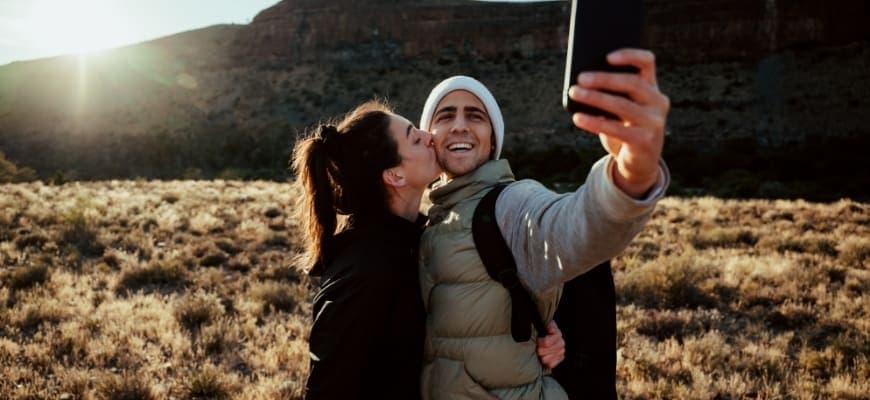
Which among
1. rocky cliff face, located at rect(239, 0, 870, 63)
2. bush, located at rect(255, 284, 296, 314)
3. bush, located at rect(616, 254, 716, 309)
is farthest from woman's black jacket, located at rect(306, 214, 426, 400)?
rocky cliff face, located at rect(239, 0, 870, 63)

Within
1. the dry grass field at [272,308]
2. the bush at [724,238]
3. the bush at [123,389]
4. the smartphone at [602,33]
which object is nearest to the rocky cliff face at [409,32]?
the bush at [724,238]

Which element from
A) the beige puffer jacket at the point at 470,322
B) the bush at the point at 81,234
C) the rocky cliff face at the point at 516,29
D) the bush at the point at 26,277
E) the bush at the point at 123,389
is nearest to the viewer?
the beige puffer jacket at the point at 470,322

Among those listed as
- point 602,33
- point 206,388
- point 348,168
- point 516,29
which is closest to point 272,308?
point 206,388

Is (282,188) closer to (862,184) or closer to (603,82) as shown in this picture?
(603,82)

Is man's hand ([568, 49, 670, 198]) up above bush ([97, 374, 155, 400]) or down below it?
above

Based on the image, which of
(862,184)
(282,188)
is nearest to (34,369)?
(282,188)

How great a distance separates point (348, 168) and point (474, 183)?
657 mm

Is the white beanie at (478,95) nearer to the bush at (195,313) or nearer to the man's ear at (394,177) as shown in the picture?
the man's ear at (394,177)

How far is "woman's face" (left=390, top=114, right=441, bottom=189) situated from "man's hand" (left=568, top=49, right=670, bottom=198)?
1.41 m

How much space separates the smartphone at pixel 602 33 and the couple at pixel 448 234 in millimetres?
35

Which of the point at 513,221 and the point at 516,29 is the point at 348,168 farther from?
the point at 516,29

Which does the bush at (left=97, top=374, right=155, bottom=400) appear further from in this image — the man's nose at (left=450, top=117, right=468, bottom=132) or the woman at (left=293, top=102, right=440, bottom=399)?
the man's nose at (left=450, top=117, right=468, bottom=132)

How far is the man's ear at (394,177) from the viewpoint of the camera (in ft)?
7.98

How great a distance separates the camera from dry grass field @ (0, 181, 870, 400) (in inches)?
202
